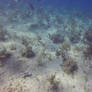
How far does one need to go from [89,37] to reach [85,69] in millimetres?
4393

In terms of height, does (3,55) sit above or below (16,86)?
above

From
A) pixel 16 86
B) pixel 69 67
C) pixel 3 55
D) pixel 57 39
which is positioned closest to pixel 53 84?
pixel 69 67

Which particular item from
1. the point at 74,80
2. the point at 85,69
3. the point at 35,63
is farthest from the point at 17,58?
the point at 85,69

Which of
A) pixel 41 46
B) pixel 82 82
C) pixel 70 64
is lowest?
pixel 82 82

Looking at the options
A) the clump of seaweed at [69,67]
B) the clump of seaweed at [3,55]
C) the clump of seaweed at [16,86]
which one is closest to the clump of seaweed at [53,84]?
the clump of seaweed at [69,67]

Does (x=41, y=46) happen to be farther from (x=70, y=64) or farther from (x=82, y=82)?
(x=82, y=82)

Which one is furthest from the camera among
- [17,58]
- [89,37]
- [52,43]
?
[89,37]

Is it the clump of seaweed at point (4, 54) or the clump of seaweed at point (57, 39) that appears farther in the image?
the clump of seaweed at point (57, 39)

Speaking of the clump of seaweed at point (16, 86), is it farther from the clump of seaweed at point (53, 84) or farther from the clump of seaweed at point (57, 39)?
the clump of seaweed at point (57, 39)

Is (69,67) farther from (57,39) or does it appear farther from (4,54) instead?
(57,39)

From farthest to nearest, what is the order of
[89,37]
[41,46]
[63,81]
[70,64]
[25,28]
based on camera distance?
[25,28], [89,37], [41,46], [70,64], [63,81]

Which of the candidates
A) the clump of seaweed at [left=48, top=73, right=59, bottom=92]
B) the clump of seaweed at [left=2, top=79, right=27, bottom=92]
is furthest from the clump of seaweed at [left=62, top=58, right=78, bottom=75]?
the clump of seaweed at [left=2, top=79, right=27, bottom=92]

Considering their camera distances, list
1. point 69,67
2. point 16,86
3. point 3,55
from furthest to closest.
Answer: point 3,55, point 69,67, point 16,86

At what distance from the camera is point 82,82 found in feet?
17.5
